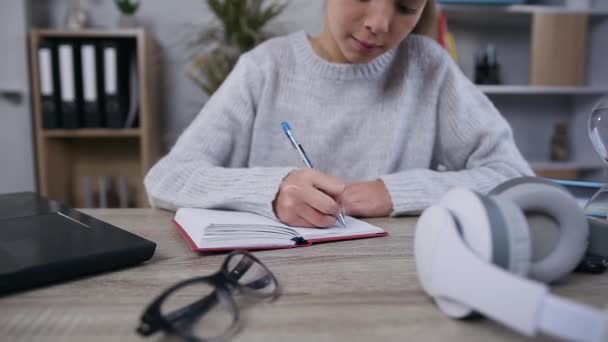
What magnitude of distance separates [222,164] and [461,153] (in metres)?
0.53

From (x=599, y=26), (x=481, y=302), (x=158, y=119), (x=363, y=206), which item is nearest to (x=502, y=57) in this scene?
(x=599, y=26)

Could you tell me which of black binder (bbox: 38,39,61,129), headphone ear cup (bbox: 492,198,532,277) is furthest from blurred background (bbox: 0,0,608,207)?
headphone ear cup (bbox: 492,198,532,277)

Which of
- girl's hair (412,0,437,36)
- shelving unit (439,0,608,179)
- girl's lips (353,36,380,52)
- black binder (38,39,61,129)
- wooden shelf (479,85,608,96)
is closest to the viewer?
girl's lips (353,36,380,52)

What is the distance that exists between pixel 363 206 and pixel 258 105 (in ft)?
1.26

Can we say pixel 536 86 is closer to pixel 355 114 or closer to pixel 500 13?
pixel 500 13

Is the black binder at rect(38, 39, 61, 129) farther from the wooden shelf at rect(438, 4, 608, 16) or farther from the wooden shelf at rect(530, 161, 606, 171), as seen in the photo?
the wooden shelf at rect(530, 161, 606, 171)

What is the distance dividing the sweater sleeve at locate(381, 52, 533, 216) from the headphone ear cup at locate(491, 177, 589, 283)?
36 centimetres

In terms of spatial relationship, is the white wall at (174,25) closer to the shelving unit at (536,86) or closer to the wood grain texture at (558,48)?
the shelving unit at (536,86)

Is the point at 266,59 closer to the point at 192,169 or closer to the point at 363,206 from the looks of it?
the point at 192,169

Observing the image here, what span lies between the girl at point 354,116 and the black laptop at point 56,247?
10.1 inches

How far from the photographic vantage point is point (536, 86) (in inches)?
84.8

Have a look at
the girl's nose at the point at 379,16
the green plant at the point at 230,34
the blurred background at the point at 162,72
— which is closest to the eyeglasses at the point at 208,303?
the girl's nose at the point at 379,16

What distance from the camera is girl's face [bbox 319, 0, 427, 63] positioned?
758 mm

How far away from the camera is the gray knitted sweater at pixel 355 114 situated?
0.95 m
